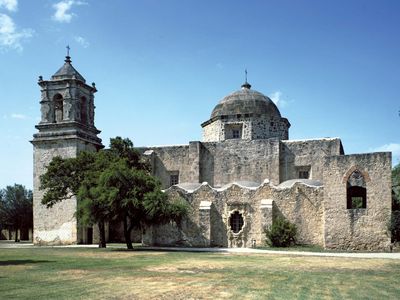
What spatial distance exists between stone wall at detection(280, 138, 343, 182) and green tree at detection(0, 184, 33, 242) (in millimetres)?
27903

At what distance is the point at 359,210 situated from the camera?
25516 millimetres

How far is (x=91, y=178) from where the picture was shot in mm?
27234

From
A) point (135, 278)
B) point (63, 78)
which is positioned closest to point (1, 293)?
point (135, 278)

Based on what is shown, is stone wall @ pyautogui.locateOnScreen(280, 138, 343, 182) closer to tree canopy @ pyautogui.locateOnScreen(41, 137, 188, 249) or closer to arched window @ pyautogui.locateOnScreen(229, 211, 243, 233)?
arched window @ pyautogui.locateOnScreen(229, 211, 243, 233)

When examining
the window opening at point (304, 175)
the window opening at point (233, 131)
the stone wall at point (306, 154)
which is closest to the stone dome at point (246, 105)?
the window opening at point (233, 131)

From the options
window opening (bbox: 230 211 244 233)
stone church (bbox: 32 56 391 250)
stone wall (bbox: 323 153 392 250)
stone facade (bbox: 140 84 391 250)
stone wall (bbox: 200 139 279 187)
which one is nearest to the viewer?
stone wall (bbox: 323 153 392 250)

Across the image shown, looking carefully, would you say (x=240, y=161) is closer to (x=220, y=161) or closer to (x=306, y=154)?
(x=220, y=161)

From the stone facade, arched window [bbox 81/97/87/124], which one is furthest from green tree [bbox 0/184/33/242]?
the stone facade

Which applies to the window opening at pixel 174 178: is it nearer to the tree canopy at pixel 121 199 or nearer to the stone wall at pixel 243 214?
the stone wall at pixel 243 214

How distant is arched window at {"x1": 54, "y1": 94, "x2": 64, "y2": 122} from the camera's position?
118 feet

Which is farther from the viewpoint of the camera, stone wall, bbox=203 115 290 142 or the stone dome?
the stone dome

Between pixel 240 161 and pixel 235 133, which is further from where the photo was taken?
pixel 235 133

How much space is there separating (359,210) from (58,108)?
23024 millimetres

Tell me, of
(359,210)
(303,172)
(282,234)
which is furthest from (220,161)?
(359,210)
